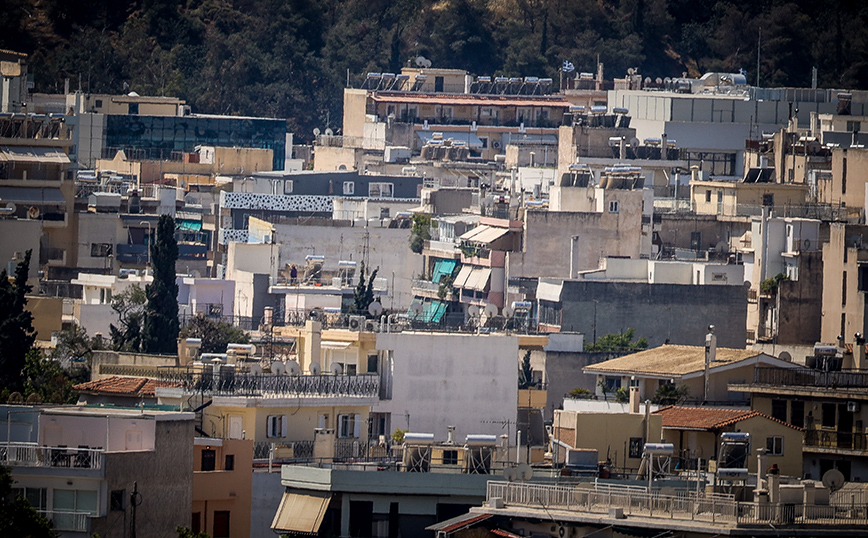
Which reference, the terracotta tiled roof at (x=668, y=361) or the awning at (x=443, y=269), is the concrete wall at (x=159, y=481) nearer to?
the terracotta tiled roof at (x=668, y=361)

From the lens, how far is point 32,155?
268 feet

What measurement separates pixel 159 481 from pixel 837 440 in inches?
505

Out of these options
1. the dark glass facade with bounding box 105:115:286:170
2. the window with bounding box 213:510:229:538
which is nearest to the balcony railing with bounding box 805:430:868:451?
the window with bounding box 213:510:229:538

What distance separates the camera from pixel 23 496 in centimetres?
3725

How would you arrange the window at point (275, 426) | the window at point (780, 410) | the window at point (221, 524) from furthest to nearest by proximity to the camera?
the window at point (780, 410), the window at point (275, 426), the window at point (221, 524)

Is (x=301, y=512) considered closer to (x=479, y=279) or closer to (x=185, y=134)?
(x=479, y=279)

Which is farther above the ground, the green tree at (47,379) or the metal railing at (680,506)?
the green tree at (47,379)

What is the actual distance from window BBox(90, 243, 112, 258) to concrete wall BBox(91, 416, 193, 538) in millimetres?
40963

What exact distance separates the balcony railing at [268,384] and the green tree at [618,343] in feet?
40.0

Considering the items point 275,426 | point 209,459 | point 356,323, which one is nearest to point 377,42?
point 356,323

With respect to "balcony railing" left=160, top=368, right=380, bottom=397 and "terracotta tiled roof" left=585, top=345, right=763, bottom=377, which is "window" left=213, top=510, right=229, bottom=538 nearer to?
"balcony railing" left=160, top=368, right=380, bottom=397

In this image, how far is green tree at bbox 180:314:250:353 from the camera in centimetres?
6019

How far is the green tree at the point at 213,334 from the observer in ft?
197

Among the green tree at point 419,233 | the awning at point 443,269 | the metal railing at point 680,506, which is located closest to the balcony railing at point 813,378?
the metal railing at point 680,506
